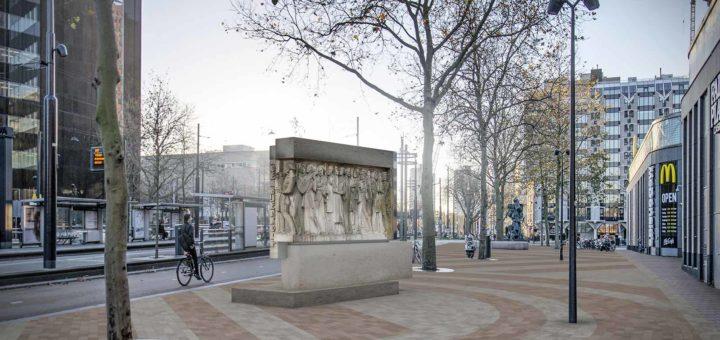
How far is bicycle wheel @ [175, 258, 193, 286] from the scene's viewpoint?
17.4m

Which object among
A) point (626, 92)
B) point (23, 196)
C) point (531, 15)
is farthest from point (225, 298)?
point (626, 92)

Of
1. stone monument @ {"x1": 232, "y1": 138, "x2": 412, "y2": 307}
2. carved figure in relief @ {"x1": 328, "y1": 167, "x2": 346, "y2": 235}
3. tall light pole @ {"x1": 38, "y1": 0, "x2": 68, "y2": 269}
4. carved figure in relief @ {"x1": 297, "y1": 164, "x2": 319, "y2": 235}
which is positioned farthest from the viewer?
tall light pole @ {"x1": 38, "y1": 0, "x2": 68, "y2": 269}

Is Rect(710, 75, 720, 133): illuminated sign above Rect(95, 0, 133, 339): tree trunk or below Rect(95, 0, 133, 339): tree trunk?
above

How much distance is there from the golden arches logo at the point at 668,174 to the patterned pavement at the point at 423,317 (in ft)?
70.3

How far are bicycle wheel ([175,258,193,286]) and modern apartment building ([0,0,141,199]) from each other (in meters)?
27.5

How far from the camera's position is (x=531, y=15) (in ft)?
79.8

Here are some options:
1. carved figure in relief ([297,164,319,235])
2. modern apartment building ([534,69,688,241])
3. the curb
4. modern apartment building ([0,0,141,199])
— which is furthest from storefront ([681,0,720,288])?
modern apartment building ([534,69,688,241])

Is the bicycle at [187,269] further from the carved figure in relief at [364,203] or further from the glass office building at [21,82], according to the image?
the glass office building at [21,82]

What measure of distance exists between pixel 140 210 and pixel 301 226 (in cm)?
3509

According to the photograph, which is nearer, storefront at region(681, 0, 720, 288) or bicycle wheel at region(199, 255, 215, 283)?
storefront at region(681, 0, 720, 288)

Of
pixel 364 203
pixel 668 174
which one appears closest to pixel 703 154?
pixel 364 203

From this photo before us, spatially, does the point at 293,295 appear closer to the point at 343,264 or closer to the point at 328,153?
the point at 343,264

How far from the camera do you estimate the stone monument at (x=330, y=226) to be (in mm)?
13391

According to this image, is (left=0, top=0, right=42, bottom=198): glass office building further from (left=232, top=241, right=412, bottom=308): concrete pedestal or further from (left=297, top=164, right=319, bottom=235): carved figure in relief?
(left=232, top=241, right=412, bottom=308): concrete pedestal
